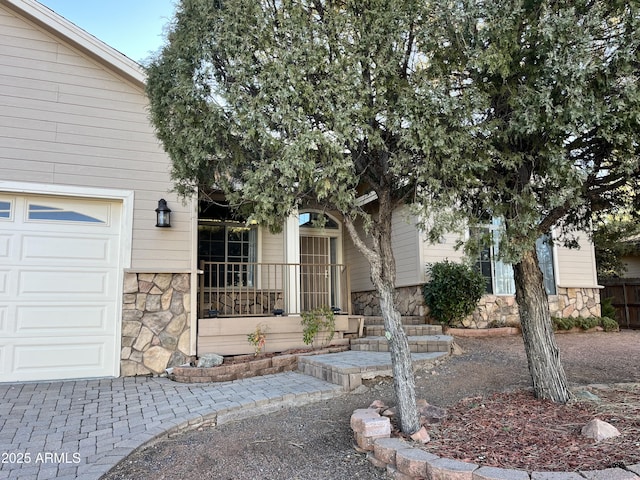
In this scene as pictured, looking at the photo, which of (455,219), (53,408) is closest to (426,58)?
(455,219)

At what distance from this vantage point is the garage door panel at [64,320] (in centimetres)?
550

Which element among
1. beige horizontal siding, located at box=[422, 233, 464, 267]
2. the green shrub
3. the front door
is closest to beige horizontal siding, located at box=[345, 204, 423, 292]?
beige horizontal siding, located at box=[422, 233, 464, 267]

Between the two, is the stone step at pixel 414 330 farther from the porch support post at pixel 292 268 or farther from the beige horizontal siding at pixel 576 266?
the beige horizontal siding at pixel 576 266

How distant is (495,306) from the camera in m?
8.49

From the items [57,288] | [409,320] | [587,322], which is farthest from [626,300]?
[57,288]

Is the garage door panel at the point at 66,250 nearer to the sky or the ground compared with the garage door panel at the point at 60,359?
nearer to the sky

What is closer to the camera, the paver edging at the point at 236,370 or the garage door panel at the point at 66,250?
the paver edging at the point at 236,370

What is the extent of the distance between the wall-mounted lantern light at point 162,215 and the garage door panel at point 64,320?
136cm


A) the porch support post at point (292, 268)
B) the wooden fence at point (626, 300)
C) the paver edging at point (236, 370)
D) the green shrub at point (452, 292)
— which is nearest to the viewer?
the paver edging at point (236, 370)

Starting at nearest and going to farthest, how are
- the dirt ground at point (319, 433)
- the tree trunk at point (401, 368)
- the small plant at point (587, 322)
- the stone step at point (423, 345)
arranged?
the dirt ground at point (319, 433) → the tree trunk at point (401, 368) → the stone step at point (423, 345) → the small plant at point (587, 322)

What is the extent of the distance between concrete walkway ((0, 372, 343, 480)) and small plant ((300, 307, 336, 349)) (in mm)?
913

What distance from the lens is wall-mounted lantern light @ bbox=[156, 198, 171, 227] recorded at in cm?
599

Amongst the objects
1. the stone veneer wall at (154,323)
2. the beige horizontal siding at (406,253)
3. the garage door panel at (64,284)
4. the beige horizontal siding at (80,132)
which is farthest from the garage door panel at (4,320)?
the beige horizontal siding at (406,253)

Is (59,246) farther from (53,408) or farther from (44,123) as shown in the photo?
(53,408)
